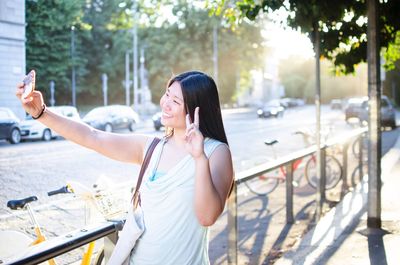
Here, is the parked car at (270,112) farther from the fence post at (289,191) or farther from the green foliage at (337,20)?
the fence post at (289,191)

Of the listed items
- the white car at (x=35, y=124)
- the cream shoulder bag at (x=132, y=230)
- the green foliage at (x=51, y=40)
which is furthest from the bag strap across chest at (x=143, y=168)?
the green foliage at (x=51, y=40)

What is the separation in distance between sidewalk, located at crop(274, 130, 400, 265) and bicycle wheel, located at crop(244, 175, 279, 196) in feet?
5.87

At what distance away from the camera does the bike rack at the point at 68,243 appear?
1.83 metres

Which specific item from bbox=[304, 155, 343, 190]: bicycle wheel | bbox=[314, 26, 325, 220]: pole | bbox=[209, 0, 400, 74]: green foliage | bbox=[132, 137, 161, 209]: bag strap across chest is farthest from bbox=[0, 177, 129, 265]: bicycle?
bbox=[304, 155, 343, 190]: bicycle wheel

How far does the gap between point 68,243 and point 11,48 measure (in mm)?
1349

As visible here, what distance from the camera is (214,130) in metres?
2.09

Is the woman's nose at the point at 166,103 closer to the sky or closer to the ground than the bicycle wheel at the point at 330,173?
closer to the sky

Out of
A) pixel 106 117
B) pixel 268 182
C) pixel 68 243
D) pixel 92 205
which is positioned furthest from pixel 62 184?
pixel 268 182

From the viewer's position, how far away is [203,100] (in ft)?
6.76

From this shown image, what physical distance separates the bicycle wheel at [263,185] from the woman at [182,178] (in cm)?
649

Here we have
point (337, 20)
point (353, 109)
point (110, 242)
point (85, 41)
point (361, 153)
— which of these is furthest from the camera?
point (353, 109)

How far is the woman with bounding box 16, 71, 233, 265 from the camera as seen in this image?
1.95 meters

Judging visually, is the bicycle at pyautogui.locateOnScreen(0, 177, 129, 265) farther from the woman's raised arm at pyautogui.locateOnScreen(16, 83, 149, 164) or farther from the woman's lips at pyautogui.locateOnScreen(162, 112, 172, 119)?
the woman's lips at pyautogui.locateOnScreen(162, 112, 172, 119)

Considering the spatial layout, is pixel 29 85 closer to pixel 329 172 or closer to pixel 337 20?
pixel 337 20
